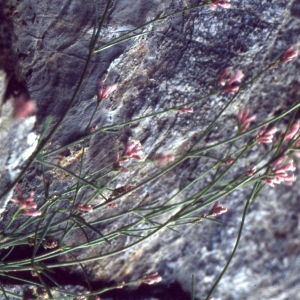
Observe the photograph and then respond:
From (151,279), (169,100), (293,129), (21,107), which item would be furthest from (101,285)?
(293,129)

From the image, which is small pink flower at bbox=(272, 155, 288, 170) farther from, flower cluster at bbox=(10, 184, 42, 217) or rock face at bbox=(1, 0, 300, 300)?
flower cluster at bbox=(10, 184, 42, 217)

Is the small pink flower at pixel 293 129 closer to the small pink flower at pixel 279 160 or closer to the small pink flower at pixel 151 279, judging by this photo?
the small pink flower at pixel 279 160

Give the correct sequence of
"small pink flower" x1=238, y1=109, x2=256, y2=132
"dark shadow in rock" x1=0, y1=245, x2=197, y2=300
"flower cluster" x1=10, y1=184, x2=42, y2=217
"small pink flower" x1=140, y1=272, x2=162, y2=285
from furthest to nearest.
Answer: "dark shadow in rock" x1=0, y1=245, x2=197, y2=300 < "small pink flower" x1=140, y1=272, x2=162, y2=285 < "small pink flower" x1=238, y1=109, x2=256, y2=132 < "flower cluster" x1=10, y1=184, x2=42, y2=217

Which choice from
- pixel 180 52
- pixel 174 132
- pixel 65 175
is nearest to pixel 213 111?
pixel 174 132

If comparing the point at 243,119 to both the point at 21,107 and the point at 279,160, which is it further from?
the point at 21,107

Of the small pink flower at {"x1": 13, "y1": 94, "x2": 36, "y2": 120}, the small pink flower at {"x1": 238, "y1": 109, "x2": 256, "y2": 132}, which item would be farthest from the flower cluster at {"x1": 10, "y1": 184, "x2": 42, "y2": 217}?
the small pink flower at {"x1": 238, "y1": 109, "x2": 256, "y2": 132}
